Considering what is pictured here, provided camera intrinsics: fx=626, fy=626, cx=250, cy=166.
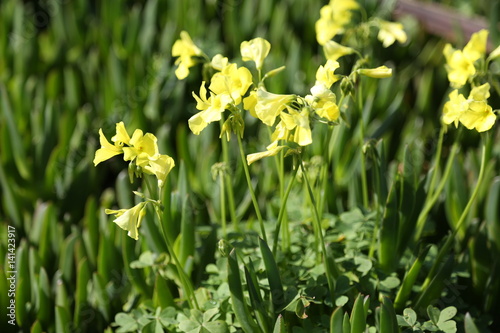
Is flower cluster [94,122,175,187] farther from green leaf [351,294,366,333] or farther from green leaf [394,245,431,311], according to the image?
green leaf [394,245,431,311]

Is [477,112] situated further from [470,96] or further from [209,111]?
[209,111]

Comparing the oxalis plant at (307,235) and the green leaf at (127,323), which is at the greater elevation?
the oxalis plant at (307,235)

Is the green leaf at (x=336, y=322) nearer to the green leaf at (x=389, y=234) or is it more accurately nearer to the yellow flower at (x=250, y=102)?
the green leaf at (x=389, y=234)

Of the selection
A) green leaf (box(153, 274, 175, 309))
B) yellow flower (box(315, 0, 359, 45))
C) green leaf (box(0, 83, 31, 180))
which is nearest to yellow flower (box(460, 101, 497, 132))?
yellow flower (box(315, 0, 359, 45))

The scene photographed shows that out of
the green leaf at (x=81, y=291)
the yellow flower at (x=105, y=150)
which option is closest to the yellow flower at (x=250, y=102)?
the yellow flower at (x=105, y=150)

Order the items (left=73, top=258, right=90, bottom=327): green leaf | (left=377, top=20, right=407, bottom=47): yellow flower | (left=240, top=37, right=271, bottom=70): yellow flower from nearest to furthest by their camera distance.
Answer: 1. (left=240, top=37, right=271, bottom=70): yellow flower
2. (left=73, top=258, right=90, bottom=327): green leaf
3. (left=377, top=20, right=407, bottom=47): yellow flower

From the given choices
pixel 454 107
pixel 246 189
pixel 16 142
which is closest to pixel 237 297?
pixel 454 107

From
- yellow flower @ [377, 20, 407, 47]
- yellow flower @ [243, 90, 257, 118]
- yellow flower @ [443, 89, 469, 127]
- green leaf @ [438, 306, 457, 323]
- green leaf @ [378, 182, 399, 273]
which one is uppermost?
yellow flower @ [377, 20, 407, 47]
